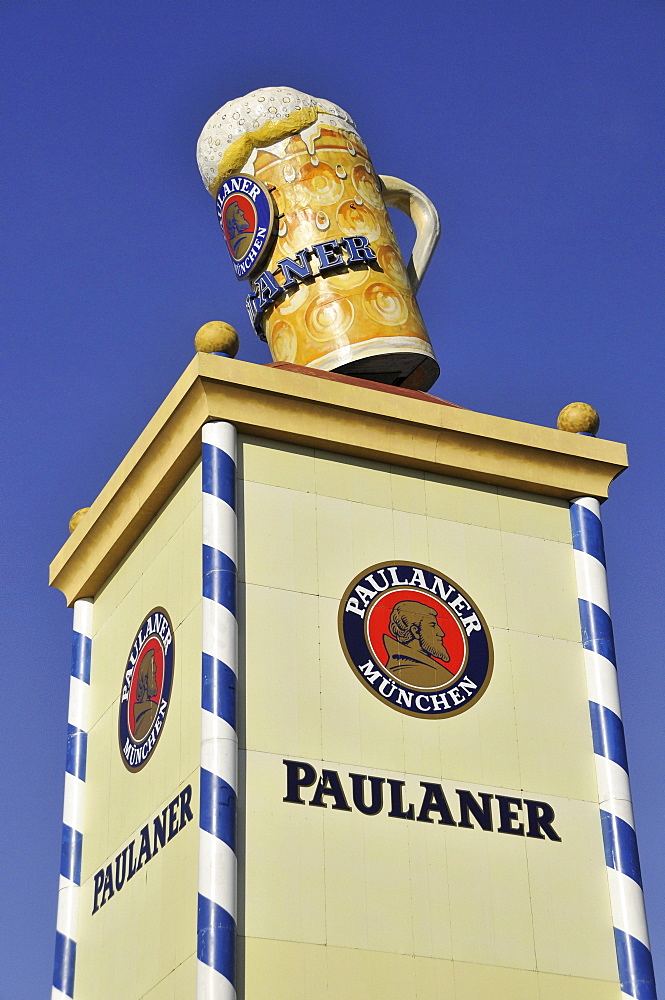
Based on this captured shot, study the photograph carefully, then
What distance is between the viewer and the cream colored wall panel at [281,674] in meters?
13.6

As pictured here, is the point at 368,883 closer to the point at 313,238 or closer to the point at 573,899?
the point at 573,899

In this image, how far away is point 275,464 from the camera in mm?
14789

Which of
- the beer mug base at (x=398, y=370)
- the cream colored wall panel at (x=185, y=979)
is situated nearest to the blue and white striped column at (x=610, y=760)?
the beer mug base at (x=398, y=370)

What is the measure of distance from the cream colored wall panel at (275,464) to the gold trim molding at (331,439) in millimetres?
90

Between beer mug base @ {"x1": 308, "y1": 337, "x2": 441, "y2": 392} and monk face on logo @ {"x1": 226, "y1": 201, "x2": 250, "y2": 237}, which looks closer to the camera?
beer mug base @ {"x1": 308, "y1": 337, "x2": 441, "y2": 392}

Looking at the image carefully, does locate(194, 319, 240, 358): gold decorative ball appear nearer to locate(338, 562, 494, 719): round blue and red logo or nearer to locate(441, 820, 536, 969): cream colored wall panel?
locate(338, 562, 494, 719): round blue and red logo

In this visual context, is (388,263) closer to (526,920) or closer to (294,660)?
(294,660)

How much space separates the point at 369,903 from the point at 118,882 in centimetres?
269

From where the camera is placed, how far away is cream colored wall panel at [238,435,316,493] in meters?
14.7

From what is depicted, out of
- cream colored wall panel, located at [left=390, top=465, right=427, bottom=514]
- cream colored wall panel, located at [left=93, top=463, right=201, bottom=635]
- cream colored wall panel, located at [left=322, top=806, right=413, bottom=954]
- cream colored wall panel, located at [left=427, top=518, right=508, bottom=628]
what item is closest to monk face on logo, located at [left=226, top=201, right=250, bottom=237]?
cream colored wall panel, located at [left=93, top=463, right=201, bottom=635]

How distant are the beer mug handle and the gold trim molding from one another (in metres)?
2.85

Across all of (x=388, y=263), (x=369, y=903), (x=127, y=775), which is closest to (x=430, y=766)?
(x=369, y=903)

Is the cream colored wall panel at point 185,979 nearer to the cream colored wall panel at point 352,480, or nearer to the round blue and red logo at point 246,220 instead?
the cream colored wall panel at point 352,480

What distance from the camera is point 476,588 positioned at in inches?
595
